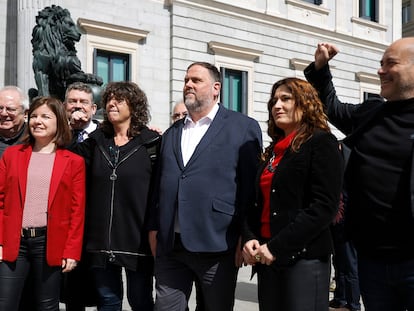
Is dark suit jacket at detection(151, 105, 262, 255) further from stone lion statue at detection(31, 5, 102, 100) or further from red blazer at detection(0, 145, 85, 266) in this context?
stone lion statue at detection(31, 5, 102, 100)

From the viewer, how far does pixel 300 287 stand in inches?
113

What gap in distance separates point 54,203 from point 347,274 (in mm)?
3616

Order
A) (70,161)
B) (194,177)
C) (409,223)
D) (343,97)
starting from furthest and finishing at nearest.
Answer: (343,97) < (70,161) < (194,177) < (409,223)

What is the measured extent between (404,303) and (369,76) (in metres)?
21.3

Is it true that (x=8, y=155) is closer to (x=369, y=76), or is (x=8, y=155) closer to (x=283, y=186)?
(x=283, y=186)

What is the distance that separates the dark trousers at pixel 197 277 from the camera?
3.33m

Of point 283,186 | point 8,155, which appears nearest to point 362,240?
point 283,186

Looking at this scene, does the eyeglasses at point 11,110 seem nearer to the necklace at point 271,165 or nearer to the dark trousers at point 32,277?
the dark trousers at point 32,277

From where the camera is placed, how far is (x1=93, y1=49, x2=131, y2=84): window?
53.4 feet

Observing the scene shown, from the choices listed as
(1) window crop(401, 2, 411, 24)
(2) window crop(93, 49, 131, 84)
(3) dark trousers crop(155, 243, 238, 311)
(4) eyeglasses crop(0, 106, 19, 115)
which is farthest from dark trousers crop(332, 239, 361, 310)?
(1) window crop(401, 2, 411, 24)

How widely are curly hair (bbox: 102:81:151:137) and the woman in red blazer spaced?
43 centimetres

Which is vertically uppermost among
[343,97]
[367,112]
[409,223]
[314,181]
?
[343,97]

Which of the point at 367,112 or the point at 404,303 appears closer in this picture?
the point at 404,303

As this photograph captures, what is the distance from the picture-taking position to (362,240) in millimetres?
2826
